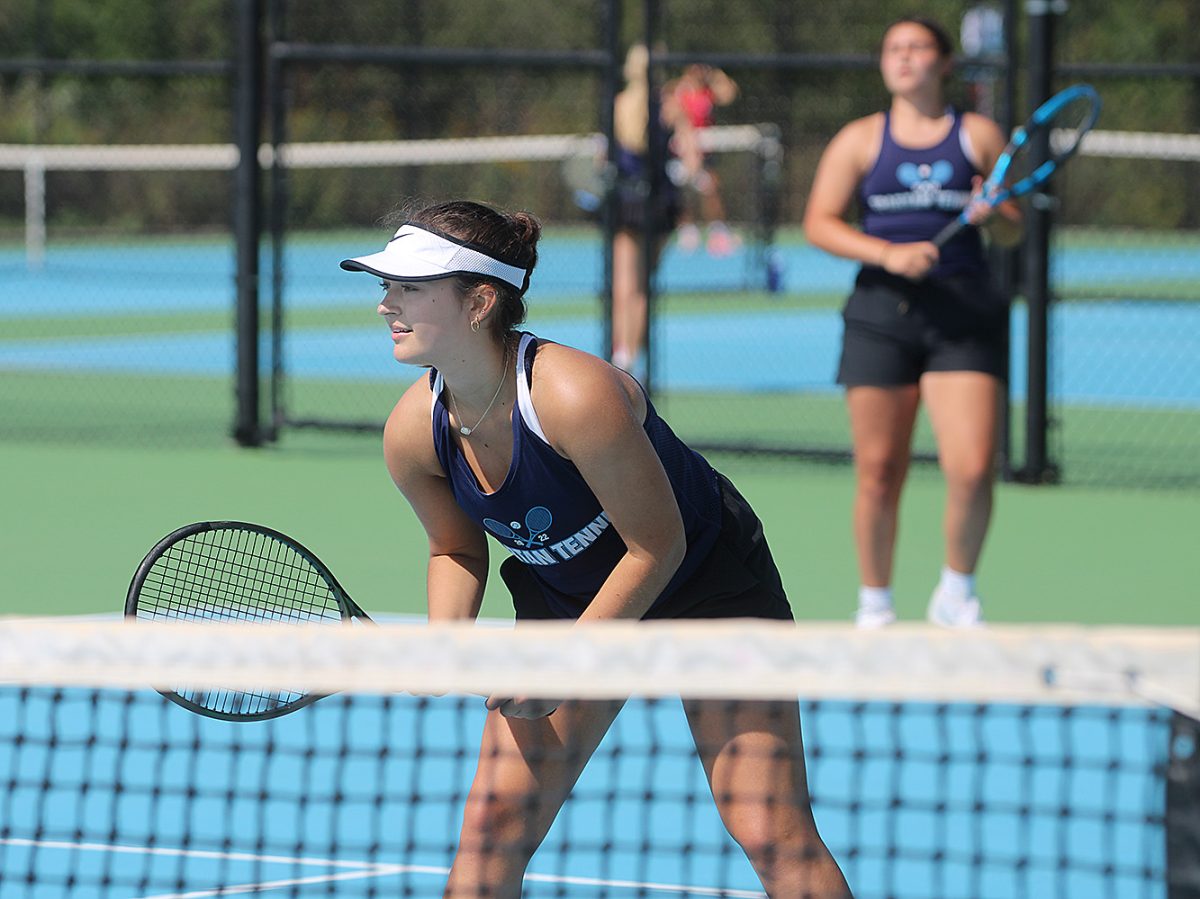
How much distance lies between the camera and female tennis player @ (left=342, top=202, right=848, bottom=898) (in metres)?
2.92

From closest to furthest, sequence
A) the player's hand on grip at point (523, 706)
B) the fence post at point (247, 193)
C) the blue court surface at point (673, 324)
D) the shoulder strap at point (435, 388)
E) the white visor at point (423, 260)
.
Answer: the player's hand on grip at point (523, 706) < the white visor at point (423, 260) < the shoulder strap at point (435, 388) < the fence post at point (247, 193) < the blue court surface at point (673, 324)

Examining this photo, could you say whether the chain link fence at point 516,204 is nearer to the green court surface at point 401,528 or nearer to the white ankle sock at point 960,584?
the green court surface at point 401,528

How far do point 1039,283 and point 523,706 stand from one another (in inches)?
218

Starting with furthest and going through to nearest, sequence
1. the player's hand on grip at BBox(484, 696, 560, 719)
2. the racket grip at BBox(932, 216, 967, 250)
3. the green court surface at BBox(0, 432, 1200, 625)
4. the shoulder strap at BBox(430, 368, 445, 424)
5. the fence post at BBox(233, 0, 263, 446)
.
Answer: the fence post at BBox(233, 0, 263, 446) → the green court surface at BBox(0, 432, 1200, 625) → the racket grip at BBox(932, 216, 967, 250) → the shoulder strap at BBox(430, 368, 445, 424) → the player's hand on grip at BBox(484, 696, 560, 719)

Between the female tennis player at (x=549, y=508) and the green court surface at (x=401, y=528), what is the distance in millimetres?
2827

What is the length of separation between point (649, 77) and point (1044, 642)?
21.1 ft

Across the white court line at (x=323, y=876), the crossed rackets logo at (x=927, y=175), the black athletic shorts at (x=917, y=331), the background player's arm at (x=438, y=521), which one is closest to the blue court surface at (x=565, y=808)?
the white court line at (x=323, y=876)

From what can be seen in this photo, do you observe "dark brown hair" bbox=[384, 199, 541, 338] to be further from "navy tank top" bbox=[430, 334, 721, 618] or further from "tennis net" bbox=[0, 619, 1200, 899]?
"tennis net" bbox=[0, 619, 1200, 899]

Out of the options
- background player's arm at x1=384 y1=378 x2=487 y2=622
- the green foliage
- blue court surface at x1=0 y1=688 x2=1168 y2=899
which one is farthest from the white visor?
the green foliage

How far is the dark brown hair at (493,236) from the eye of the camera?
3023mm

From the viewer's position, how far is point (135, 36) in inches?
840

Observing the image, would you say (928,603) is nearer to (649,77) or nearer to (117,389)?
(649,77)

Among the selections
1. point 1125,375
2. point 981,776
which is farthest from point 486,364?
point 1125,375

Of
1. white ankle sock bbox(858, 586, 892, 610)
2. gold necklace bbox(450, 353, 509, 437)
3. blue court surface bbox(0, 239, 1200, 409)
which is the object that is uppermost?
gold necklace bbox(450, 353, 509, 437)
